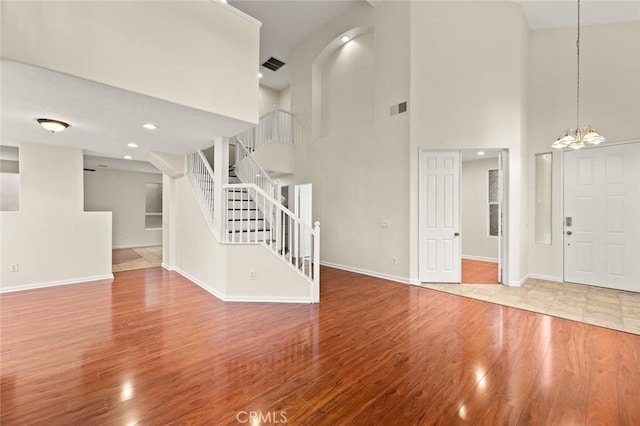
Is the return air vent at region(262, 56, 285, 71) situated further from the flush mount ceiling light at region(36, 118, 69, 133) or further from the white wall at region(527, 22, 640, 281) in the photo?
the white wall at region(527, 22, 640, 281)

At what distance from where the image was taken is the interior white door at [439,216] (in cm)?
504

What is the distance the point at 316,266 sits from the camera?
159 inches

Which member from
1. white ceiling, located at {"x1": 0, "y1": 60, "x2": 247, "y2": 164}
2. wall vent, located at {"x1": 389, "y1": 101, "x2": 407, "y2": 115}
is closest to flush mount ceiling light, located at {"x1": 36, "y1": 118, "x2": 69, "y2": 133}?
white ceiling, located at {"x1": 0, "y1": 60, "x2": 247, "y2": 164}

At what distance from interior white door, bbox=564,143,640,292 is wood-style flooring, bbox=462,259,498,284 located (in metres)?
1.28

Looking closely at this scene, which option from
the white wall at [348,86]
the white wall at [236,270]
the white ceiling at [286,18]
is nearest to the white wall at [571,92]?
the white wall at [348,86]

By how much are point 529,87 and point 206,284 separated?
289 inches

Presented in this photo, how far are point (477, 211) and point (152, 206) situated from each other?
1157 cm

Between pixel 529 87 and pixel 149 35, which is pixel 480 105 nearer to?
pixel 529 87

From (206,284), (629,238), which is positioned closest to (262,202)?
(206,284)

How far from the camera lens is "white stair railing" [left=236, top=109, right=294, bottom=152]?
7.34m

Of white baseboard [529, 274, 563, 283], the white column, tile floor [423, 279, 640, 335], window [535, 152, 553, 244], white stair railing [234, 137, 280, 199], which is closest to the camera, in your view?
tile floor [423, 279, 640, 335]

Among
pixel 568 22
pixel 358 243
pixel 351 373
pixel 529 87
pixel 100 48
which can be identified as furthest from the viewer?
pixel 358 243

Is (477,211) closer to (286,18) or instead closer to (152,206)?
(286,18)

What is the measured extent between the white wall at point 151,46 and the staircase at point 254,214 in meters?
1.36
